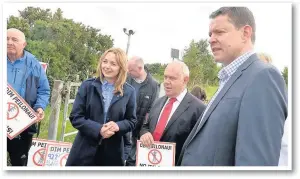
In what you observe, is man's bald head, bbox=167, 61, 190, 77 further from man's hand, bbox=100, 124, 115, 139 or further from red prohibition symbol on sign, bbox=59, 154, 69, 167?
red prohibition symbol on sign, bbox=59, 154, 69, 167

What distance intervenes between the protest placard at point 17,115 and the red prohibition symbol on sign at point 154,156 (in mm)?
744

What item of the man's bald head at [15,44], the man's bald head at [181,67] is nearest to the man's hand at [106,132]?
the man's bald head at [181,67]

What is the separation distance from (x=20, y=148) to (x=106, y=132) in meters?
0.58

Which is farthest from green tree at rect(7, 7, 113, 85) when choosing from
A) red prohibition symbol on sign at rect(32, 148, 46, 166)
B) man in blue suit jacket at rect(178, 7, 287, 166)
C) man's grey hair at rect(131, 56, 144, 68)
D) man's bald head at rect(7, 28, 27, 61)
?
man in blue suit jacket at rect(178, 7, 287, 166)

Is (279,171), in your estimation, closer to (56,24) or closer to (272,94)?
(272,94)

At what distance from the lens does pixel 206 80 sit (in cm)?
233

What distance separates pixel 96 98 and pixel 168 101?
44cm

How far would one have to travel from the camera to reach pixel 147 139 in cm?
229

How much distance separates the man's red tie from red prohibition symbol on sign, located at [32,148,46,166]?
2.34 ft

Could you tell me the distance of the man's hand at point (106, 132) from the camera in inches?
86.0

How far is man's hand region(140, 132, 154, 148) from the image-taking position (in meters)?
2.28

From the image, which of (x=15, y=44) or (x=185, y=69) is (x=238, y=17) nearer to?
(x=185, y=69)

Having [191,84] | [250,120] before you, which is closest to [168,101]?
[191,84]

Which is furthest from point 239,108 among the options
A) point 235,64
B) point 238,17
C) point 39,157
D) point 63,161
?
point 39,157
